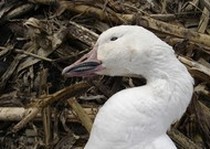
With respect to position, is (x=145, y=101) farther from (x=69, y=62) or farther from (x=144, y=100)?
(x=69, y=62)

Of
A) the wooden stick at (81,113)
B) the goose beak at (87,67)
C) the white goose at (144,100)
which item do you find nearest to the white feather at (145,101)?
the white goose at (144,100)

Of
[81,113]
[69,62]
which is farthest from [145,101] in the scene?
[69,62]

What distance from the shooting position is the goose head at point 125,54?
2.48 m

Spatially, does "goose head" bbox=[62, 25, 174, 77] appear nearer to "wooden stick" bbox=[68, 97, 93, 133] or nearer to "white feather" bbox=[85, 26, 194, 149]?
"white feather" bbox=[85, 26, 194, 149]

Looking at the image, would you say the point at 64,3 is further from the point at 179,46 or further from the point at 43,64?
the point at 179,46

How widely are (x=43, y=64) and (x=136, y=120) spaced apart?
1.54 meters

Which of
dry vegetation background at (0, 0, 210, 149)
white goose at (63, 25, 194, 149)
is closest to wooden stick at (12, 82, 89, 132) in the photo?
dry vegetation background at (0, 0, 210, 149)

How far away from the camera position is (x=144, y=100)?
245cm

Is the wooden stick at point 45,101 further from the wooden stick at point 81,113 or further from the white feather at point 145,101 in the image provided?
the white feather at point 145,101

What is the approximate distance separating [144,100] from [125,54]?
21 centimetres

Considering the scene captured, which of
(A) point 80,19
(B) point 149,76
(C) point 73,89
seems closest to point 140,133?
(B) point 149,76

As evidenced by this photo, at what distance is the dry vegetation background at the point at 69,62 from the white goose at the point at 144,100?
94 centimetres

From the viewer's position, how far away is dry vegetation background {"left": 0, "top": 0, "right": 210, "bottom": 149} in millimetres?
3555

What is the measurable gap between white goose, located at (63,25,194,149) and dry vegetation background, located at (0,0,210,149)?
942 millimetres
